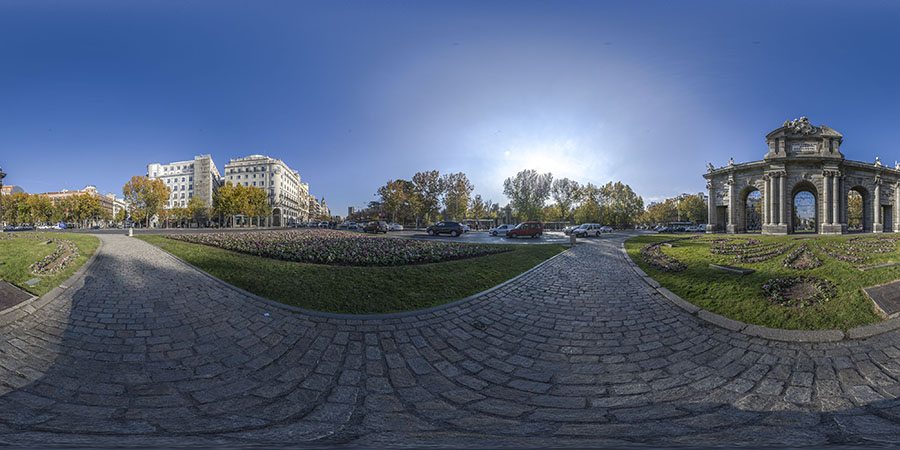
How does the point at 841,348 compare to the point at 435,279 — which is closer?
the point at 841,348

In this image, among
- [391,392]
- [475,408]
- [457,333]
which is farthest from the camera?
[457,333]

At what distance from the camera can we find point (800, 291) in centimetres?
572

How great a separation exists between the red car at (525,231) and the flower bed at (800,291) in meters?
20.3

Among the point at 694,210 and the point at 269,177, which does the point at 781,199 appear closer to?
the point at 694,210

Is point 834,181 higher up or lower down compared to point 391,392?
higher up

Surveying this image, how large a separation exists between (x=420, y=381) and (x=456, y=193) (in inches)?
1986

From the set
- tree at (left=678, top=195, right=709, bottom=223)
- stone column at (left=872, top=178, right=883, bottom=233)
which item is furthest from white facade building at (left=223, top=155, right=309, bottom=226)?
stone column at (left=872, top=178, right=883, bottom=233)

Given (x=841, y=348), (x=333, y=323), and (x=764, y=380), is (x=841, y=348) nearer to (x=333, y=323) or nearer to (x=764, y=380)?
(x=764, y=380)

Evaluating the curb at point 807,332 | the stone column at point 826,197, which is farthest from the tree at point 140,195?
the stone column at point 826,197

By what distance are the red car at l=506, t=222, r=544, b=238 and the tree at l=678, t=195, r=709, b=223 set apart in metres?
60.5

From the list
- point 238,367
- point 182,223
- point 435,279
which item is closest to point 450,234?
point 435,279

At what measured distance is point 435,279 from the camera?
7324mm

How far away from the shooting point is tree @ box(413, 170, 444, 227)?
5297 centimetres

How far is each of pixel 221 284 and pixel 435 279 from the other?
14.3 ft
